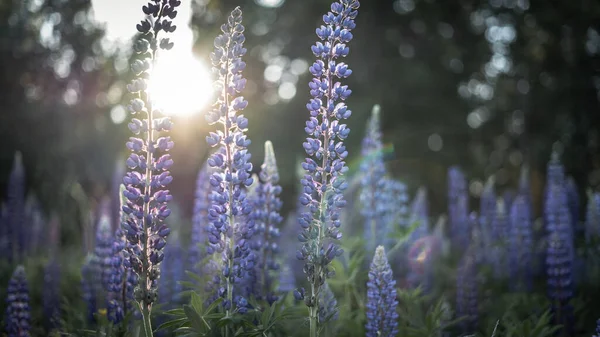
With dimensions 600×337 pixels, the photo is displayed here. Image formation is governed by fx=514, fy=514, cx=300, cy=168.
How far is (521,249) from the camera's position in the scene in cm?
629

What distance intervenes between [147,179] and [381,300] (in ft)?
6.15

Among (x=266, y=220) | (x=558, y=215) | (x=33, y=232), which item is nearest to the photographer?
(x=266, y=220)

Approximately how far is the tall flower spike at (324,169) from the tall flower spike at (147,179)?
879 mm

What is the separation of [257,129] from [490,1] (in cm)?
715

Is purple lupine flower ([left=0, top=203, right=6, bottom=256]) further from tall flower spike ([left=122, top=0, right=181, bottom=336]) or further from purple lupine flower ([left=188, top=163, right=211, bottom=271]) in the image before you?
tall flower spike ([left=122, top=0, right=181, bottom=336])

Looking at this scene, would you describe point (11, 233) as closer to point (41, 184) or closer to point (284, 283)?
point (284, 283)

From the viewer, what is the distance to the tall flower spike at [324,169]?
3.22m

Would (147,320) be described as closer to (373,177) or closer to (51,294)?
(51,294)

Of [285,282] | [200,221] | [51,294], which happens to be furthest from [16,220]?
[285,282]

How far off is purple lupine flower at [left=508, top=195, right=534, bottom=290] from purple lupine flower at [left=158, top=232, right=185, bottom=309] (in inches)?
149

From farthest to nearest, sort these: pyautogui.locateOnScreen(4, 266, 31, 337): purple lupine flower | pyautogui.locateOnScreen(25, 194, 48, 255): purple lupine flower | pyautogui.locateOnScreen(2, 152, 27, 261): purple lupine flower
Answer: pyautogui.locateOnScreen(25, 194, 48, 255): purple lupine flower
pyautogui.locateOnScreen(2, 152, 27, 261): purple lupine flower
pyautogui.locateOnScreen(4, 266, 31, 337): purple lupine flower

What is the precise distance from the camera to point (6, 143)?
47.5ft

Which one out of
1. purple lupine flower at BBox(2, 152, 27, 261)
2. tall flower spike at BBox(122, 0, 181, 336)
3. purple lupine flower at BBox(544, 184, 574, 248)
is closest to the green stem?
tall flower spike at BBox(122, 0, 181, 336)

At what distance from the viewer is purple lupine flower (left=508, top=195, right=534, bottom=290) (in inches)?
234
